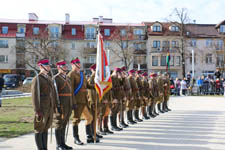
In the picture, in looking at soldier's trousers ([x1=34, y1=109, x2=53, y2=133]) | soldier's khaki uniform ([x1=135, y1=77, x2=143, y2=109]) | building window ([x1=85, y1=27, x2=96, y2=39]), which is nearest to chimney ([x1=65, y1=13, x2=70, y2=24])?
building window ([x1=85, y1=27, x2=96, y2=39])

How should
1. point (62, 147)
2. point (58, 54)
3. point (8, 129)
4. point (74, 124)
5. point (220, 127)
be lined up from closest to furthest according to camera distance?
point (62, 147)
point (74, 124)
point (8, 129)
point (220, 127)
point (58, 54)

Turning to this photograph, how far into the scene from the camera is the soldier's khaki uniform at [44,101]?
639 cm

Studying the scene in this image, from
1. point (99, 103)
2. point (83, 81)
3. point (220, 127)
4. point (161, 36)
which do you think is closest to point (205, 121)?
point (220, 127)

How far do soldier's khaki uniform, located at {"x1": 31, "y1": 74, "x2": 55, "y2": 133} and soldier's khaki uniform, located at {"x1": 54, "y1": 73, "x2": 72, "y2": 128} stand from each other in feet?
1.83

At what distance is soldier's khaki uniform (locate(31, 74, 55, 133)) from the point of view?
6393 millimetres

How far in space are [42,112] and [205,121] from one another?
312 inches

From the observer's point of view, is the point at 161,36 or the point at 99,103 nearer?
the point at 99,103

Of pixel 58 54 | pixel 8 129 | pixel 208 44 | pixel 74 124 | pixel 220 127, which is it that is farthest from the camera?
pixel 208 44

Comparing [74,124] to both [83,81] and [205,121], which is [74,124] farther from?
[205,121]

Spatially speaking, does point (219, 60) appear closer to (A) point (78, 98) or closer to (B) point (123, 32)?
(B) point (123, 32)

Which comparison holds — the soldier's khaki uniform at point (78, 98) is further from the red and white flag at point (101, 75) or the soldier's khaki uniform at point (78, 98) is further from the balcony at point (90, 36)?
the balcony at point (90, 36)

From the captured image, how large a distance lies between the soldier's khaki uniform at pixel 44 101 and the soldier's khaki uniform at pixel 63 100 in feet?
1.83

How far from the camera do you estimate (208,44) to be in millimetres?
55406

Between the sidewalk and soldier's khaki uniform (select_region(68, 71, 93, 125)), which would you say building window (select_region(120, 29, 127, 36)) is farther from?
soldier's khaki uniform (select_region(68, 71, 93, 125))
